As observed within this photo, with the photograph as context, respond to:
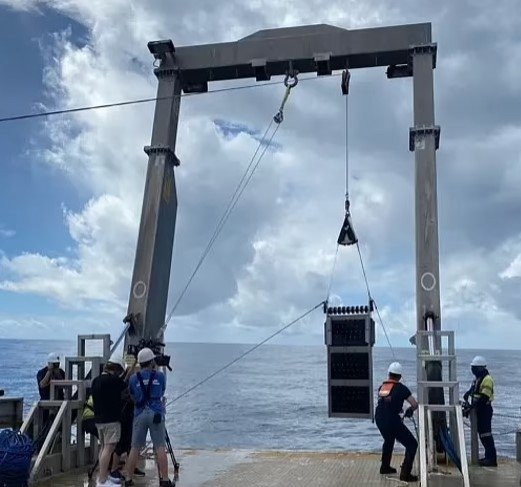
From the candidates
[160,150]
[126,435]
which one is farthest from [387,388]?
[160,150]

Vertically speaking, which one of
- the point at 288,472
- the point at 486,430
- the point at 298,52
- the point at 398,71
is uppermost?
the point at 298,52

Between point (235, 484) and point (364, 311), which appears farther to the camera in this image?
point (364, 311)

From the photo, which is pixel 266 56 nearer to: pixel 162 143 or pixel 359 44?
pixel 359 44

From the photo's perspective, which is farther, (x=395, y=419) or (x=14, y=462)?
(x=395, y=419)

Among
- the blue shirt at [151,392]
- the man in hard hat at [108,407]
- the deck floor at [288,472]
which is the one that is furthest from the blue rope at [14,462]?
the deck floor at [288,472]

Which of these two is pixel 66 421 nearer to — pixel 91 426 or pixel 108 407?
pixel 91 426

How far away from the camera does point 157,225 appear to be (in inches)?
371

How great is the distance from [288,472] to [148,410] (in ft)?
6.77

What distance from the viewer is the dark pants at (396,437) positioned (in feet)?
25.2

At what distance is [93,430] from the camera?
8.15m

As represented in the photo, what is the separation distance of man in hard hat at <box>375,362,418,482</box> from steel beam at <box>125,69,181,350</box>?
3201 millimetres

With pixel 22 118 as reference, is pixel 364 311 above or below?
below

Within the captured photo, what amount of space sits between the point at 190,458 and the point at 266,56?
5.87 metres

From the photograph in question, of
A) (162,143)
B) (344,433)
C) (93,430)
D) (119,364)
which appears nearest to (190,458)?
(93,430)
